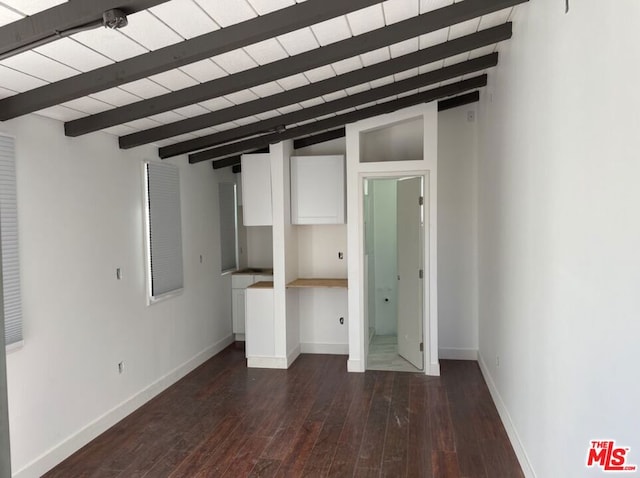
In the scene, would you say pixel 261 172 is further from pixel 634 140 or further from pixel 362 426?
pixel 634 140

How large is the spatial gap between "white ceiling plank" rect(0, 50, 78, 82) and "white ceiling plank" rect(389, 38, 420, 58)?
1.96 meters

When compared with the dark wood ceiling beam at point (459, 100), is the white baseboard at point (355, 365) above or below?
below

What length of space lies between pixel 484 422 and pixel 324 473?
148 centimetres

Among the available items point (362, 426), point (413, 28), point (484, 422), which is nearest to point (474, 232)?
point (484, 422)

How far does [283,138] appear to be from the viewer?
16.4 feet

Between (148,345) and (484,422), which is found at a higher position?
(148,345)

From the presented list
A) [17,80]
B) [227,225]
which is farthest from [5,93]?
[227,225]

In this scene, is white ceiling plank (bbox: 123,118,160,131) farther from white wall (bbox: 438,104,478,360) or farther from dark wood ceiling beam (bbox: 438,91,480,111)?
white wall (bbox: 438,104,478,360)

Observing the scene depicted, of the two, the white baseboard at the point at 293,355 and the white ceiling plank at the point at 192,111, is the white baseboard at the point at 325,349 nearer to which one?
the white baseboard at the point at 293,355

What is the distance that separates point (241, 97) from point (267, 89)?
217mm

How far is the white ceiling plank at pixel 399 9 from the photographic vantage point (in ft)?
8.31

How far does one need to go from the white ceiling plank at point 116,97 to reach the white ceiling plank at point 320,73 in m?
1.17

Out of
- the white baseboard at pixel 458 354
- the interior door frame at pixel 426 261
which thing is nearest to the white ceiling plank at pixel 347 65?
the interior door frame at pixel 426 261

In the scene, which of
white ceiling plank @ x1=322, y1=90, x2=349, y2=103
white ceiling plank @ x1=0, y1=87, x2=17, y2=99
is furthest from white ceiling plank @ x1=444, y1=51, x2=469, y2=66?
white ceiling plank @ x1=0, y1=87, x2=17, y2=99
